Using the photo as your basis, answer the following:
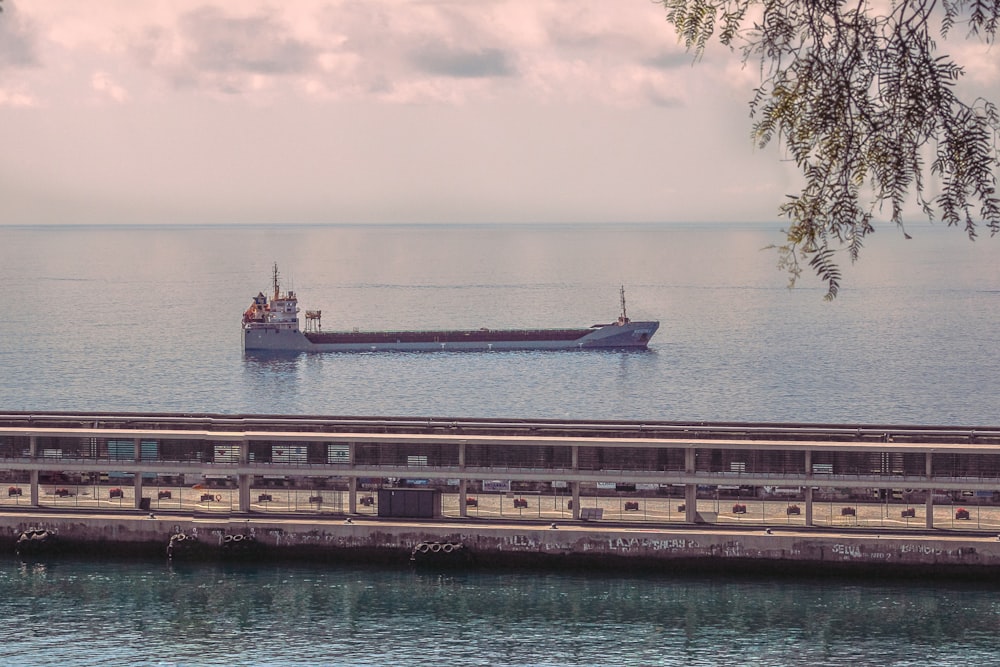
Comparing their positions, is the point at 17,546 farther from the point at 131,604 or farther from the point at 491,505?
the point at 491,505

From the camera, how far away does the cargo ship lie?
170750mm

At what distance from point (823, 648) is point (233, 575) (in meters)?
26.5

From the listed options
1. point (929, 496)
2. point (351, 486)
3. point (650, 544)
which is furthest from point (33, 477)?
point (929, 496)

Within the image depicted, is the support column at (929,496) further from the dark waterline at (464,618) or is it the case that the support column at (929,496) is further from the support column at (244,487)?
the support column at (244,487)

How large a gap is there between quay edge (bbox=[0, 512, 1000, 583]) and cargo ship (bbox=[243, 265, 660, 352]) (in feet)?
348

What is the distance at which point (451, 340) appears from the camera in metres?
173

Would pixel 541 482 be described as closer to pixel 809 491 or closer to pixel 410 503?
pixel 410 503

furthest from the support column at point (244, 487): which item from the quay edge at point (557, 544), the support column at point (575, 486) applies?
the support column at point (575, 486)

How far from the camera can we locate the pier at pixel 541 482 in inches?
2409

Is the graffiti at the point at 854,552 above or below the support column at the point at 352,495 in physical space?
below

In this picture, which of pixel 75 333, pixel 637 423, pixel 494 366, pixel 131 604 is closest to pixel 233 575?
pixel 131 604

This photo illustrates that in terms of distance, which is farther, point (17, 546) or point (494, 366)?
point (494, 366)

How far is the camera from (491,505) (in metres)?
65.4

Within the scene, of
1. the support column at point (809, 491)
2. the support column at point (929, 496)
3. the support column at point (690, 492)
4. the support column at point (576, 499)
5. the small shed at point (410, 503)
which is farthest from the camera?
the small shed at point (410, 503)
